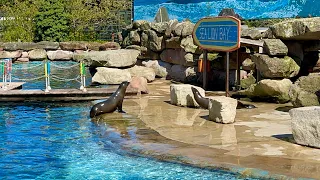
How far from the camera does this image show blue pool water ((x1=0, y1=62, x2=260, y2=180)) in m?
7.37

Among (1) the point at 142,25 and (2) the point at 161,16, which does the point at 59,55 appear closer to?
(2) the point at 161,16

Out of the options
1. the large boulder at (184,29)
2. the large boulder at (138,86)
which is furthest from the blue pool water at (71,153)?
the large boulder at (184,29)

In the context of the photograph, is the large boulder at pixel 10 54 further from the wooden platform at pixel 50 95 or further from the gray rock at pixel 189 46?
the wooden platform at pixel 50 95

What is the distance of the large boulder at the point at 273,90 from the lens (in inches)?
490

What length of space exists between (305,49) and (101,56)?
24.3ft

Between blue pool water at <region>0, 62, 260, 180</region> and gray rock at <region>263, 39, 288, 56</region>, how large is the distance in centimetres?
394

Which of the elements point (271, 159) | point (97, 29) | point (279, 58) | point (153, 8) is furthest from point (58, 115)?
point (97, 29)

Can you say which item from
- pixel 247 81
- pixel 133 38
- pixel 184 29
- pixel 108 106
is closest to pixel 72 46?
pixel 133 38

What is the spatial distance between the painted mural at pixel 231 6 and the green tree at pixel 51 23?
9826 millimetres

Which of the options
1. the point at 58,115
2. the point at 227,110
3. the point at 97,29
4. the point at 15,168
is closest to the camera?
the point at 15,168

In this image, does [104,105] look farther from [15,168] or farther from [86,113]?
[15,168]

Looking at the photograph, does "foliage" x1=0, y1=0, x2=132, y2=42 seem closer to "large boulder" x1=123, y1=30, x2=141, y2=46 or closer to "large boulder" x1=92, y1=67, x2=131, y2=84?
"large boulder" x1=123, y1=30, x2=141, y2=46

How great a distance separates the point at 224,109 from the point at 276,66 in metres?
3.27

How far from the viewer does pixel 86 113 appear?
40.5ft
